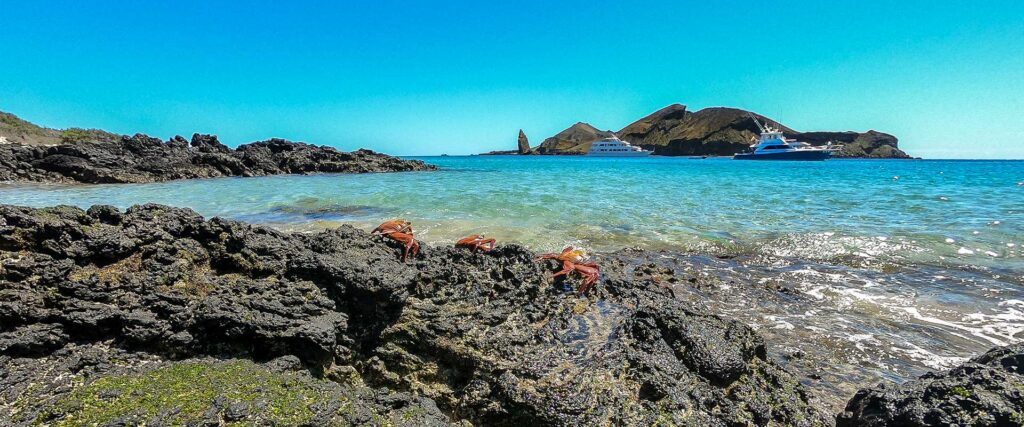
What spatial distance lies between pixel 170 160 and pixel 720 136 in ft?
425

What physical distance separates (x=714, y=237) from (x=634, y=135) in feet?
528

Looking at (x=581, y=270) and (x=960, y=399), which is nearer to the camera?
(x=960, y=399)

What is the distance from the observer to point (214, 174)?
34.9 m

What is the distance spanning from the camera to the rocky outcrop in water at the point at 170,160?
26.3 m

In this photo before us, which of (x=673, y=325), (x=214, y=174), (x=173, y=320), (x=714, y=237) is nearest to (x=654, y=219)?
(x=714, y=237)

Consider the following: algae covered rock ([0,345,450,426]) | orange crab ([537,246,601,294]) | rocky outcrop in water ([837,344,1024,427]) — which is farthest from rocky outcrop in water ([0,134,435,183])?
rocky outcrop in water ([837,344,1024,427])

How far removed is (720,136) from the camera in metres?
126

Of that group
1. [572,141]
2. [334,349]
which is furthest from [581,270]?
[572,141]

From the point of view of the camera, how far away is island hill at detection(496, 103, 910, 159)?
410 feet

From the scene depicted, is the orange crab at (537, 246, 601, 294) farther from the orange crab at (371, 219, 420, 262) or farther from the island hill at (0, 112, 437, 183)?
the island hill at (0, 112, 437, 183)

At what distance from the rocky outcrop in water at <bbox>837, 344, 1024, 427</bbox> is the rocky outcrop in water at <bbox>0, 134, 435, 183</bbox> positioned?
36.0 meters

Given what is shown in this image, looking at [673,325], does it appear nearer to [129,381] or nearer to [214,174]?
[129,381]

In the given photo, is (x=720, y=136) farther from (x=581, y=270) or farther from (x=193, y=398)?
(x=193, y=398)

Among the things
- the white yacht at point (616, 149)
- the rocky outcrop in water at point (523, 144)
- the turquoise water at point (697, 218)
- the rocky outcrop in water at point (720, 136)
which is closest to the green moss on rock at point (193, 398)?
the turquoise water at point (697, 218)
